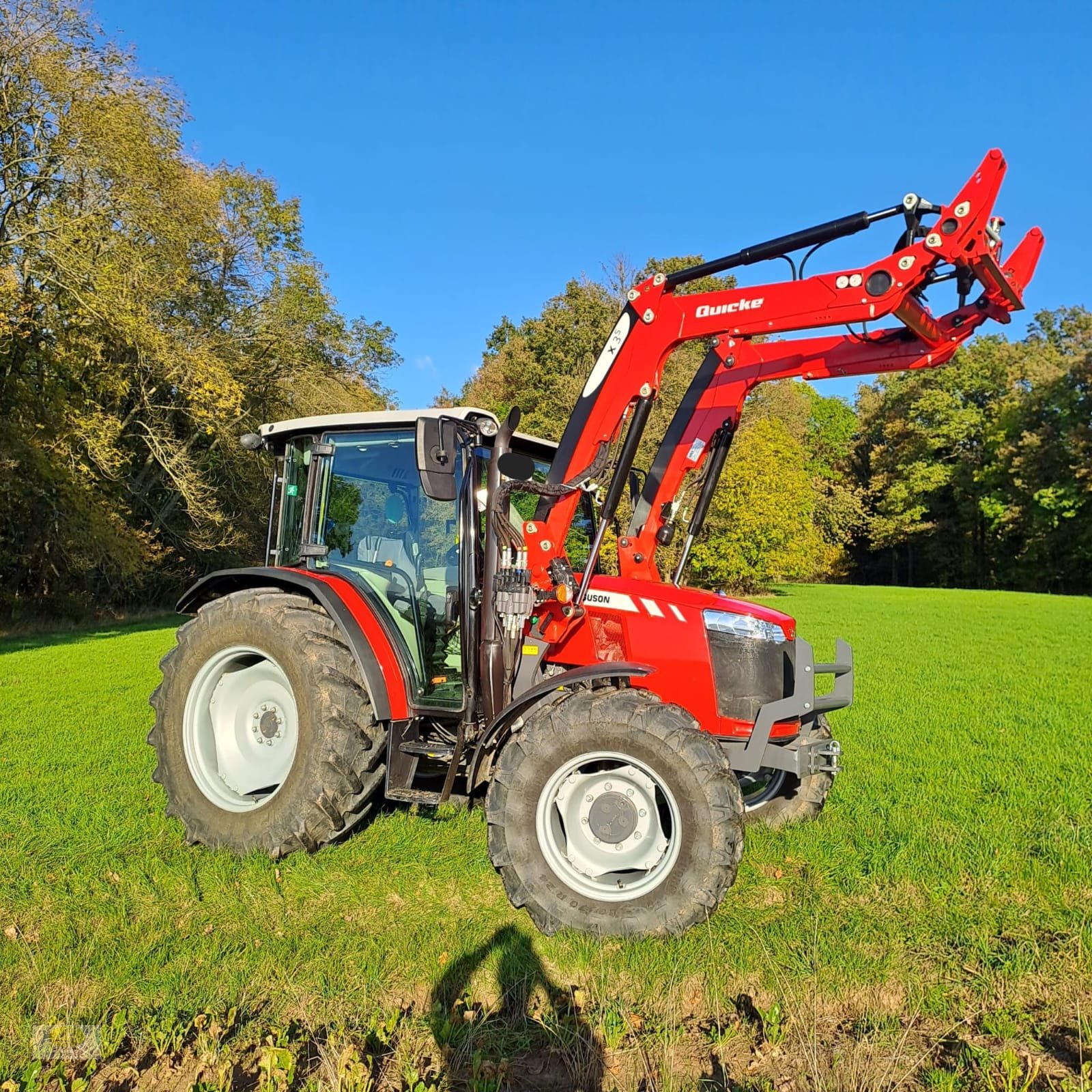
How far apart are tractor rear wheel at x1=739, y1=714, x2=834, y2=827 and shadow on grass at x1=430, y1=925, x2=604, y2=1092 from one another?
6.66 ft

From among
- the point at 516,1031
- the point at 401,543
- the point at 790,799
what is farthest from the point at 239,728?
the point at 790,799

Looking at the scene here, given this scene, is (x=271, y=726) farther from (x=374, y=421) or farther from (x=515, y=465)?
(x=515, y=465)

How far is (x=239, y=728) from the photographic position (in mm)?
4676

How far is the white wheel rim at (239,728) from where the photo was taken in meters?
4.50

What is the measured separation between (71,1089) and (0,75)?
692 inches

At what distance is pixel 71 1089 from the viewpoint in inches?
92.6

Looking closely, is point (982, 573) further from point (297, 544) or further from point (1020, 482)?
point (297, 544)

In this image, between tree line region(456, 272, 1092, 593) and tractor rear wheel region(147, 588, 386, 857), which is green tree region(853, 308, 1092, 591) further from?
tractor rear wheel region(147, 588, 386, 857)

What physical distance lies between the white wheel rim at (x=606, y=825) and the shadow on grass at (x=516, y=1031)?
→ 18.1 inches

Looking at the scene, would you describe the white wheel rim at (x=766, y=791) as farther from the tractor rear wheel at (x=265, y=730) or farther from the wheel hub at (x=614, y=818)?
the tractor rear wheel at (x=265, y=730)

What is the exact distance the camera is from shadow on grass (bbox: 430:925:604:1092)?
8.40 ft

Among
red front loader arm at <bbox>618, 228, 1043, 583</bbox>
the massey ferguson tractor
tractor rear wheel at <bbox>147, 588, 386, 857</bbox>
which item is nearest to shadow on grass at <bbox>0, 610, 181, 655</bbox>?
tractor rear wheel at <bbox>147, 588, 386, 857</bbox>

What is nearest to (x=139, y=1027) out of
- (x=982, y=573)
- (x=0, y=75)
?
(x=0, y=75)

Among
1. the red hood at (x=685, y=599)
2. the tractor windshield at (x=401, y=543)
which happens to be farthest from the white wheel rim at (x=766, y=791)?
the tractor windshield at (x=401, y=543)
